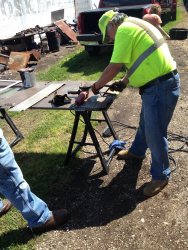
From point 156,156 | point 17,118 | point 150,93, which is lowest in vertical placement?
point 17,118

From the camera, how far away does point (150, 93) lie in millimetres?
3701

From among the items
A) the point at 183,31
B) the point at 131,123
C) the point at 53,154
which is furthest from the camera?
the point at 183,31

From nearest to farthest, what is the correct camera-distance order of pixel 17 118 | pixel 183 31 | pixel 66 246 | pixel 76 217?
pixel 66 246, pixel 76 217, pixel 17 118, pixel 183 31

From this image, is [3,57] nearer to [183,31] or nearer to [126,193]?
[183,31]

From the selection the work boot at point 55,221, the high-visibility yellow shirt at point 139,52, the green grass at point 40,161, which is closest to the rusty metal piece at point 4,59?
the green grass at point 40,161

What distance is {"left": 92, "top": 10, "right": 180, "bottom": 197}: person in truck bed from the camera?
11.6 ft

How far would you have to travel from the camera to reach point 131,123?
20.2 feet

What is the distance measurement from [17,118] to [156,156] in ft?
12.7

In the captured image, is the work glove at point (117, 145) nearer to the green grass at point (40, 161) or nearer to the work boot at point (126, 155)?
the work boot at point (126, 155)

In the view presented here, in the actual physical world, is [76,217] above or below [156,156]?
below

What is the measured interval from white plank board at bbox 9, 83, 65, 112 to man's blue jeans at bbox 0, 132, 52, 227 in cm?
118

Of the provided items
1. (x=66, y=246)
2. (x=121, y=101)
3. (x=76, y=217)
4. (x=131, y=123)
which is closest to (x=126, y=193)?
(x=76, y=217)

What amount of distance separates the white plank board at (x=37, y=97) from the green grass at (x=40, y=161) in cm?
106

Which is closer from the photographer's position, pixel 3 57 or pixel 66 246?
pixel 66 246
